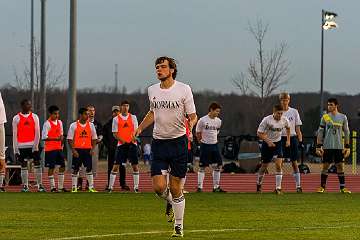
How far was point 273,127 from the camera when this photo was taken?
2328cm

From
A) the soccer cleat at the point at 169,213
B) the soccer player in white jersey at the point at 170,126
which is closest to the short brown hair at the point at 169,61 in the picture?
the soccer player in white jersey at the point at 170,126

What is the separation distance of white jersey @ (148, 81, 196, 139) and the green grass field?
131 centimetres

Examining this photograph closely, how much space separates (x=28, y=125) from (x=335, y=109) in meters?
7.28

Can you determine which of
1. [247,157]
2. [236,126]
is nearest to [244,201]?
[247,157]

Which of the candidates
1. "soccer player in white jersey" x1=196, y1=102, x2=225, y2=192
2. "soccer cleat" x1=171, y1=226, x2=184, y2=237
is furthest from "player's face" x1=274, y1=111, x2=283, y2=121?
"soccer cleat" x1=171, y1=226, x2=184, y2=237

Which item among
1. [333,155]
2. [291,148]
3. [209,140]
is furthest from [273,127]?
[209,140]

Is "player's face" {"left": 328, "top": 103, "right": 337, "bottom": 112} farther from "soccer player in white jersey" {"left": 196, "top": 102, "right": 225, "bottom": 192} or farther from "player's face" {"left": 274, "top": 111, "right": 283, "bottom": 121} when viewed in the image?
"soccer player in white jersey" {"left": 196, "top": 102, "right": 225, "bottom": 192}

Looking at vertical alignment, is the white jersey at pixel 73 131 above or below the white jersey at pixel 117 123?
below

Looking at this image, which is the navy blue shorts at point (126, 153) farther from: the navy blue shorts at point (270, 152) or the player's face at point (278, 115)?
the player's face at point (278, 115)

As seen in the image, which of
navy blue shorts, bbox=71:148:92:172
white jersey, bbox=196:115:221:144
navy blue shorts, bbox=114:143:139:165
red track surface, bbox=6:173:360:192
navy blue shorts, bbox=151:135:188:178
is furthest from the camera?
red track surface, bbox=6:173:360:192

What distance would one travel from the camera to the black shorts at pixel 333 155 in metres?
23.8

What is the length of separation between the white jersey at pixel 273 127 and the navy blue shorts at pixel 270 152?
0.16m

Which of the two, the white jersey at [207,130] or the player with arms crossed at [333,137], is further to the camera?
the white jersey at [207,130]

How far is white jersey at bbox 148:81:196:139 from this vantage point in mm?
12938
